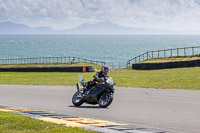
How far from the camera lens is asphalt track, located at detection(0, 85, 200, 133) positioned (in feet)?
29.9

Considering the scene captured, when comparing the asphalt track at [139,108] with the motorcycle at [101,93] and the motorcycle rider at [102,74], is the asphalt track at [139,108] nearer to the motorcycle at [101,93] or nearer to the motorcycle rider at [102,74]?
the motorcycle at [101,93]

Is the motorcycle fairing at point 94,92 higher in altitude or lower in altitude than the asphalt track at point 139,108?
higher

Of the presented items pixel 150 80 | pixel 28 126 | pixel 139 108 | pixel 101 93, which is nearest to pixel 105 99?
pixel 101 93

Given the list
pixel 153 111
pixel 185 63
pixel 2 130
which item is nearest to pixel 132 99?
pixel 153 111

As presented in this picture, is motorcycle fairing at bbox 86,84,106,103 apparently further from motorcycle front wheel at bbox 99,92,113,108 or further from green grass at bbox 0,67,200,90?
green grass at bbox 0,67,200,90

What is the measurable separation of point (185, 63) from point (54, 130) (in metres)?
29.0

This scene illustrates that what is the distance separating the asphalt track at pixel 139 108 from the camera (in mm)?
9125

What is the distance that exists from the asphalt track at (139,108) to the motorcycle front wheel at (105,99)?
0.19 m

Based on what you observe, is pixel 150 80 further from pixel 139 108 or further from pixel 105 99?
pixel 139 108

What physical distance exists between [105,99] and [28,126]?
13.2 feet

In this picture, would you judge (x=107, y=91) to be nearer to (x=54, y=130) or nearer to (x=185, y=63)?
(x=54, y=130)

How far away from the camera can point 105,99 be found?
12148 mm

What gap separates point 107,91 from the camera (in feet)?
39.2

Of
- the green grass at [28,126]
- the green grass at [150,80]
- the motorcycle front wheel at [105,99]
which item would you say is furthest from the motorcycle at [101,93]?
the green grass at [150,80]
